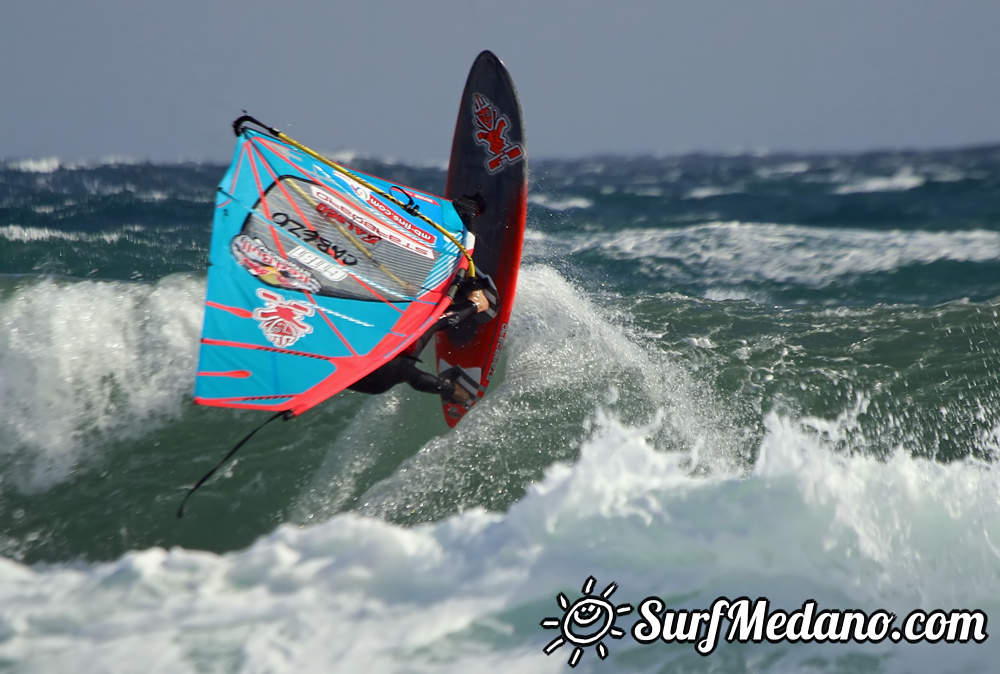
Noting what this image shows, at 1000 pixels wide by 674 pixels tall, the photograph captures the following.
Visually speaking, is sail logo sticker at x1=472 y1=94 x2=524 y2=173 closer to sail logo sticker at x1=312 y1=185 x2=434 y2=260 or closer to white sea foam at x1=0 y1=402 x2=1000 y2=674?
sail logo sticker at x1=312 y1=185 x2=434 y2=260

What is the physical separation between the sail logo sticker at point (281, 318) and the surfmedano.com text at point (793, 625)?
222 cm

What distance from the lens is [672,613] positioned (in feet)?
10.5

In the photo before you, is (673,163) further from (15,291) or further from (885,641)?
(885,641)

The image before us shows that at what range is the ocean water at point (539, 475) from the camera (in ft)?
10.5

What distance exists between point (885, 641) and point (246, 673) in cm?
232

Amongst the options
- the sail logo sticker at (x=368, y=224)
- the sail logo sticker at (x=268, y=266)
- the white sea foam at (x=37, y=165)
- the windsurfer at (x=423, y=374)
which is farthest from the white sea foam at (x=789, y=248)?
the white sea foam at (x=37, y=165)

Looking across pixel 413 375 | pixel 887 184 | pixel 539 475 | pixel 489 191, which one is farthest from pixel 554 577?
pixel 887 184

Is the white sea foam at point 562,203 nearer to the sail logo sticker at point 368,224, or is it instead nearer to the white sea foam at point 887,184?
the white sea foam at point 887,184

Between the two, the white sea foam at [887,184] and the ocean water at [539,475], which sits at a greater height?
the white sea foam at [887,184]

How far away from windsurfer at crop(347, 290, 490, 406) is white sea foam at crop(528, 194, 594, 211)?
845 centimetres

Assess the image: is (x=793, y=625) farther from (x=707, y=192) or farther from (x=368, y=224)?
(x=707, y=192)

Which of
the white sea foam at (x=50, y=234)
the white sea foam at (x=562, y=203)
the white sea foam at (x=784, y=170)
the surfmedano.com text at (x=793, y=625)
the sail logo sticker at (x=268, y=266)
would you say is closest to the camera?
the surfmedano.com text at (x=793, y=625)

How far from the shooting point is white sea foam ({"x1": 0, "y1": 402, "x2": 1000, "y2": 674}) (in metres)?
3.08

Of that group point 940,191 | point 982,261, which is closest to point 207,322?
point 982,261
